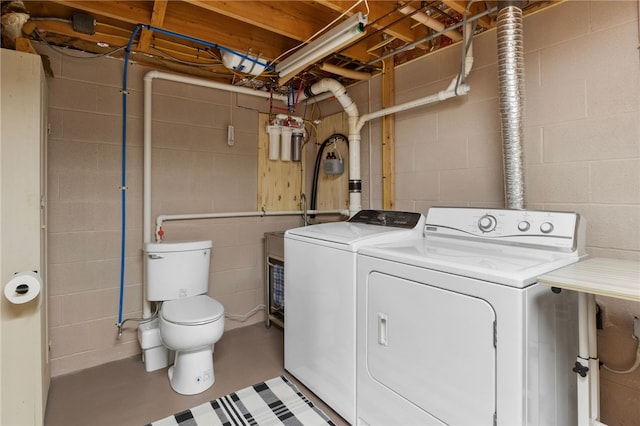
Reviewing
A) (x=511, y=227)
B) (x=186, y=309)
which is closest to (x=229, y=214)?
(x=186, y=309)

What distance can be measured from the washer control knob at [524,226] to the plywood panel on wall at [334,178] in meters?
1.59

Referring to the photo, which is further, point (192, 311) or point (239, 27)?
point (239, 27)

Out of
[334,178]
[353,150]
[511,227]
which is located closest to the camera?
[511,227]

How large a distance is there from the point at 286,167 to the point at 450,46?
5.67 feet

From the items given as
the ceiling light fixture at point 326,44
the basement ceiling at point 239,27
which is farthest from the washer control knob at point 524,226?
the ceiling light fixture at point 326,44

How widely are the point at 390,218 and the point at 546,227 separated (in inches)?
34.5

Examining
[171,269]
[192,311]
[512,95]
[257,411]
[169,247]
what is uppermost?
[512,95]

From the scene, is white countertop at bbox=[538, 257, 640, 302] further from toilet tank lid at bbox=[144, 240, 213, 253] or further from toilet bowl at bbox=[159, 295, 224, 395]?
toilet tank lid at bbox=[144, 240, 213, 253]

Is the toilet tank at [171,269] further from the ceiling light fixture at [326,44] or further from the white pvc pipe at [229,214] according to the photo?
the ceiling light fixture at [326,44]

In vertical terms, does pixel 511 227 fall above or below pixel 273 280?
above

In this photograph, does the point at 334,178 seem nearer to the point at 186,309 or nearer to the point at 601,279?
the point at 186,309

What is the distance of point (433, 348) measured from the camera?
1.31 metres

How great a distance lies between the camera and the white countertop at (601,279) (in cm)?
89

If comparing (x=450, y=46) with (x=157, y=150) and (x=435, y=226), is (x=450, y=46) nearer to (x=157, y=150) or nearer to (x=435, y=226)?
(x=435, y=226)
